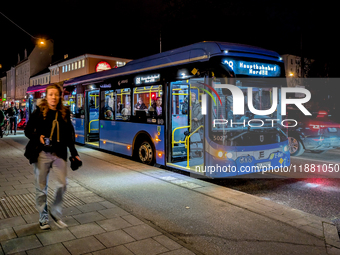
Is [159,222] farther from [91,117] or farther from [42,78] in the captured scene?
[42,78]

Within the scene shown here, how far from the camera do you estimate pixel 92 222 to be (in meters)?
4.70

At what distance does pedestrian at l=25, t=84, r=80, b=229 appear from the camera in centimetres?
437

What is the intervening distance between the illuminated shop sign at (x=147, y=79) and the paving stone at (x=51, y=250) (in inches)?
224

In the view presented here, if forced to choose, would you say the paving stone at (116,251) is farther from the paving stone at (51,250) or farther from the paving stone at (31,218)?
the paving stone at (31,218)

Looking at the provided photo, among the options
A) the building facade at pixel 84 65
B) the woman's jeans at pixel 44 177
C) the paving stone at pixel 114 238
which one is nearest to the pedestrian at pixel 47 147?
the woman's jeans at pixel 44 177

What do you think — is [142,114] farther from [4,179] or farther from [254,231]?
[254,231]

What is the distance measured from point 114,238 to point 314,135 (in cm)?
918

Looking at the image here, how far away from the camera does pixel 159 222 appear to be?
4.86 meters

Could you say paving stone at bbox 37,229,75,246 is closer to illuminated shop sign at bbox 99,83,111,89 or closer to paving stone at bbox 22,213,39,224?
paving stone at bbox 22,213,39,224

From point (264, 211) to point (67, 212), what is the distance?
321 cm

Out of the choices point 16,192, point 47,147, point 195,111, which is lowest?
point 16,192

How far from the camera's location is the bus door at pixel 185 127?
8086mm

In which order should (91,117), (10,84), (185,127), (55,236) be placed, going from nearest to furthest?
(55,236) < (185,127) < (91,117) < (10,84)

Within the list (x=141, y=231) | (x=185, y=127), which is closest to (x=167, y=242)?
(x=141, y=231)
